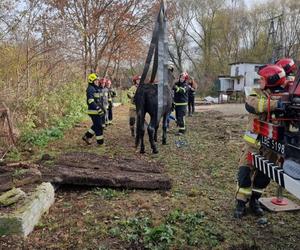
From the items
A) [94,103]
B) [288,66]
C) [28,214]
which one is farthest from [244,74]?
[28,214]

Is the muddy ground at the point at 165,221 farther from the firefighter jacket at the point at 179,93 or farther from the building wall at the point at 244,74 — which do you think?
the building wall at the point at 244,74

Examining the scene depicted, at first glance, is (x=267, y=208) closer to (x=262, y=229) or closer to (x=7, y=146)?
(x=262, y=229)

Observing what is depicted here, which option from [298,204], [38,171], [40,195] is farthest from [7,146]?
[298,204]

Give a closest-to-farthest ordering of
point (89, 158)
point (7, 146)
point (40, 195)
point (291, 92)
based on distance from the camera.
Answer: point (291, 92) < point (40, 195) < point (89, 158) < point (7, 146)

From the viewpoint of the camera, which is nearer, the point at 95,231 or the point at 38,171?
the point at 95,231

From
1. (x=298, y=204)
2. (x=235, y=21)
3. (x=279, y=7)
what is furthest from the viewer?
(x=235, y=21)

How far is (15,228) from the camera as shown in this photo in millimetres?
3861

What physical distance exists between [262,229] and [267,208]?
645 millimetres

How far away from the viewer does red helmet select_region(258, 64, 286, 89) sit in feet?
13.4

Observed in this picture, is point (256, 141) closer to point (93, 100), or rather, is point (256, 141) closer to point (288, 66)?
point (288, 66)

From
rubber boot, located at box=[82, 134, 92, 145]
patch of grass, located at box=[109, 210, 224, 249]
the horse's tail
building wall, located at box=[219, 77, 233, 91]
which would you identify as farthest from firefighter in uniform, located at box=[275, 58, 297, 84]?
building wall, located at box=[219, 77, 233, 91]

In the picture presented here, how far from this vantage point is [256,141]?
4.29 metres

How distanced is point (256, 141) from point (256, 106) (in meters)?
0.53

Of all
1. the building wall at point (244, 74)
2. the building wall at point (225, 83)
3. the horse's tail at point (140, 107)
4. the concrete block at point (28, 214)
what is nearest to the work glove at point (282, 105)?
the concrete block at point (28, 214)
